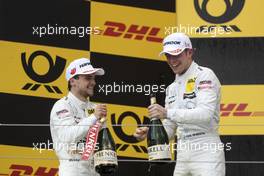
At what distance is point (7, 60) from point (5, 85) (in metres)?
0.16

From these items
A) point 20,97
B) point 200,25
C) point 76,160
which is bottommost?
point 76,160

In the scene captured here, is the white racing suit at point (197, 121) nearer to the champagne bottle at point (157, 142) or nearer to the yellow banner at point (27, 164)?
the champagne bottle at point (157, 142)

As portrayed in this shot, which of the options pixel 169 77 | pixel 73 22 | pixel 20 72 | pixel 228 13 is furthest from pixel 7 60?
pixel 228 13

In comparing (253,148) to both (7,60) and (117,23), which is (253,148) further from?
(7,60)

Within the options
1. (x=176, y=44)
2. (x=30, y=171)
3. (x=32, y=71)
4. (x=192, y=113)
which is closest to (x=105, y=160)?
(x=192, y=113)

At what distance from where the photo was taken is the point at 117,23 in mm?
5488

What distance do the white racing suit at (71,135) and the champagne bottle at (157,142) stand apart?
0.33 meters

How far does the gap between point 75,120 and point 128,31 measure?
1088mm

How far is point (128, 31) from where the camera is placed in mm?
5484

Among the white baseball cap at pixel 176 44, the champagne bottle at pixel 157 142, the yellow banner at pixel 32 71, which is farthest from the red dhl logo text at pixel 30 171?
the white baseball cap at pixel 176 44

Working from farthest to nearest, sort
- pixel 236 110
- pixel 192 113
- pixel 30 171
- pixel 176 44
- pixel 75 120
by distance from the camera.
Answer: pixel 30 171 < pixel 236 110 < pixel 75 120 < pixel 176 44 < pixel 192 113

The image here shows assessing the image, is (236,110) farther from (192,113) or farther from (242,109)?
(192,113)

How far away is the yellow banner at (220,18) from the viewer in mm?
5281

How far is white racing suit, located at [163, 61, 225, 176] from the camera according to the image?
168 inches
